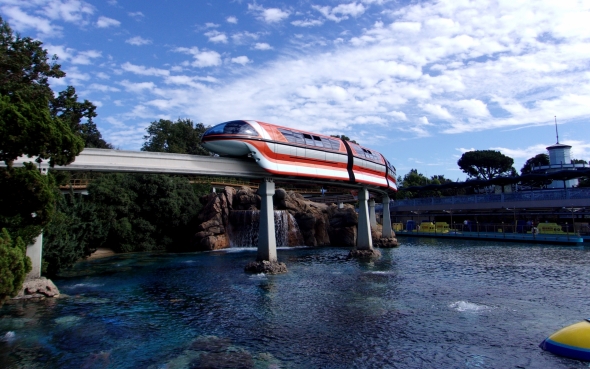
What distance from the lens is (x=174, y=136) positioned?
91.0 m

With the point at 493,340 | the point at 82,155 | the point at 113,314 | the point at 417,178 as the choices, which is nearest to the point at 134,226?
the point at 82,155

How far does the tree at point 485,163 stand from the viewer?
110 metres

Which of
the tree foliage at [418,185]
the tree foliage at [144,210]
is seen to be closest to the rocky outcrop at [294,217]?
the tree foliage at [144,210]

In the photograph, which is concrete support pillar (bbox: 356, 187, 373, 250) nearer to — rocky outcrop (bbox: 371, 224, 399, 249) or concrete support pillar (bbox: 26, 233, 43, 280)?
rocky outcrop (bbox: 371, 224, 399, 249)

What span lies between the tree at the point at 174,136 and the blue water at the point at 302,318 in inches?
2266

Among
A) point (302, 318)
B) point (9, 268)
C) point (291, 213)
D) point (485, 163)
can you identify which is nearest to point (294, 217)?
point (291, 213)

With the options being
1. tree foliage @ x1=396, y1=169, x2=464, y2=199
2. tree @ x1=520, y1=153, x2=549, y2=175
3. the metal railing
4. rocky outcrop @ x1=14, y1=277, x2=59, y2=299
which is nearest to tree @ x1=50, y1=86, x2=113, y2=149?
rocky outcrop @ x1=14, y1=277, x2=59, y2=299

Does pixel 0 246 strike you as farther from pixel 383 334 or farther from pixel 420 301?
pixel 420 301

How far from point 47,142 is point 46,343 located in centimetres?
824

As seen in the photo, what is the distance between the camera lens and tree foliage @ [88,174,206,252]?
1986 inches

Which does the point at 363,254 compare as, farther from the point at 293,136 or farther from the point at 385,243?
the point at 293,136

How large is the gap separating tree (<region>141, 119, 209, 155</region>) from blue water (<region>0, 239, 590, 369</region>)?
57.6 m

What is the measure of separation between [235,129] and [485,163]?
100072mm

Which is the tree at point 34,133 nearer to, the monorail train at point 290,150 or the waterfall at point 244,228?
the monorail train at point 290,150
